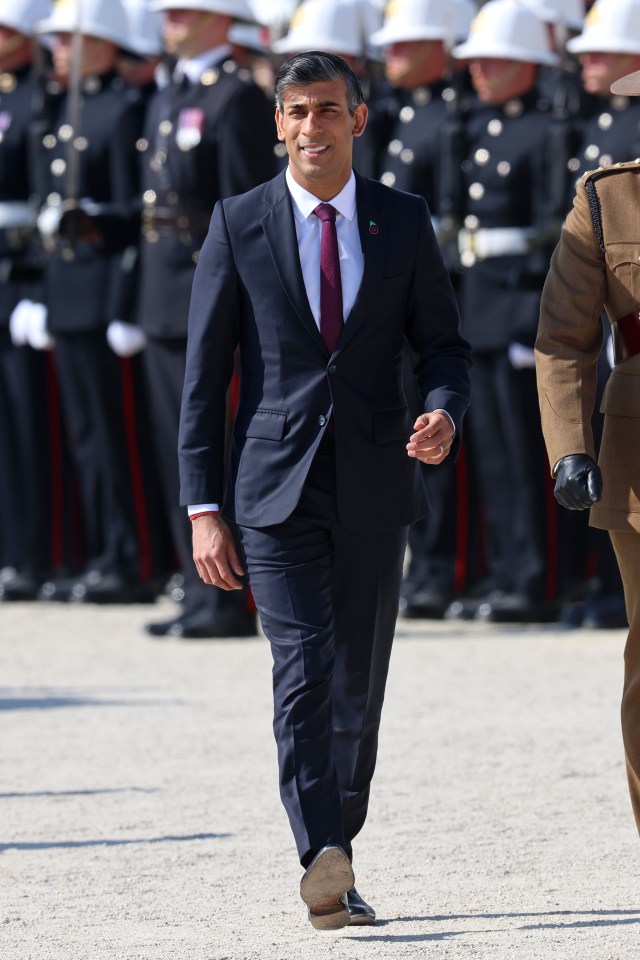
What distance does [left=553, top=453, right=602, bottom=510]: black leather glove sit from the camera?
15.2 feet

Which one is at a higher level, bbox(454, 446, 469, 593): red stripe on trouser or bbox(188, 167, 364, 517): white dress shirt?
bbox(188, 167, 364, 517): white dress shirt

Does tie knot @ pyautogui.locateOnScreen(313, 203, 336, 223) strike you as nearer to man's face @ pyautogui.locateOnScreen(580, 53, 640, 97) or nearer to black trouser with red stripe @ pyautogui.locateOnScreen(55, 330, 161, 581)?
man's face @ pyautogui.locateOnScreen(580, 53, 640, 97)

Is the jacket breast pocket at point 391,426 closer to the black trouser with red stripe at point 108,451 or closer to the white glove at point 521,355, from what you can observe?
the white glove at point 521,355

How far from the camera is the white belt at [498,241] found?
946 cm

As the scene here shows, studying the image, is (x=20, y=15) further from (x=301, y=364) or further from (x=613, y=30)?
(x=301, y=364)

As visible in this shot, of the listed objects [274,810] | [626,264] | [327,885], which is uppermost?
[626,264]

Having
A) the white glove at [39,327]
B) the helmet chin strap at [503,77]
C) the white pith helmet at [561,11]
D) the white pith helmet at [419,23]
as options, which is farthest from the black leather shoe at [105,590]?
the white pith helmet at [561,11]

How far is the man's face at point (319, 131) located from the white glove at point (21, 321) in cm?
580

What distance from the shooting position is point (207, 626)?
30.3ft

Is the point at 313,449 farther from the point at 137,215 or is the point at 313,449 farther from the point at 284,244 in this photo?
the point at 137,215

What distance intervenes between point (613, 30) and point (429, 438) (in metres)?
4.76

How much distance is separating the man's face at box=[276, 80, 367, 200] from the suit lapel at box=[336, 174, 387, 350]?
9 cm

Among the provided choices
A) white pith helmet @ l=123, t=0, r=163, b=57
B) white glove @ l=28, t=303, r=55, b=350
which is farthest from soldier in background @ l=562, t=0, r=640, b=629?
white glove @ l=28, t=303, r=55, b=350

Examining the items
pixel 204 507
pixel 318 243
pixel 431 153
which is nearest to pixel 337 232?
pixel 318 243
